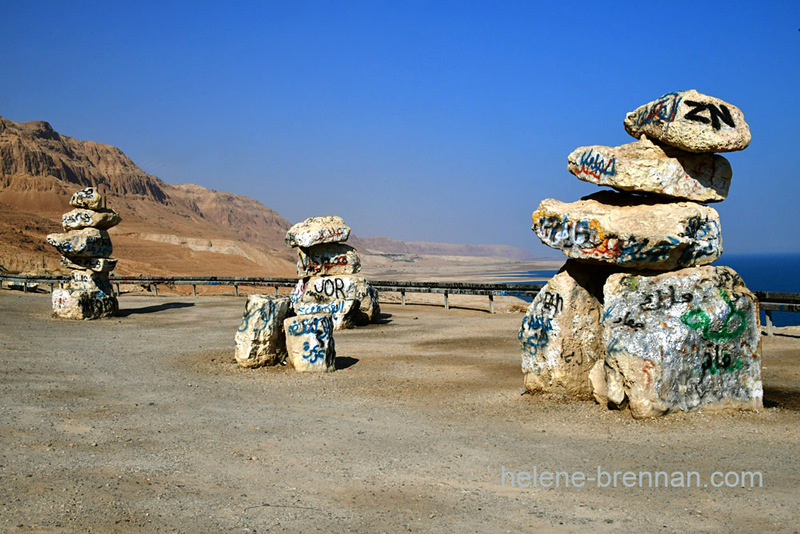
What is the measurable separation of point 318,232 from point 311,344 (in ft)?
27.6

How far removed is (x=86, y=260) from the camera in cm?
2162

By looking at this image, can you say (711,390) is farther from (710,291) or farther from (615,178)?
(615,178)

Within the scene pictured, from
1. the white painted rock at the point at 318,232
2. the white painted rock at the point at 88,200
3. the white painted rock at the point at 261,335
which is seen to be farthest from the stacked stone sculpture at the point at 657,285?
the white painted rock at the point at 88,200

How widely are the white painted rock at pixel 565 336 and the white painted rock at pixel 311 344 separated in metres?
4.09

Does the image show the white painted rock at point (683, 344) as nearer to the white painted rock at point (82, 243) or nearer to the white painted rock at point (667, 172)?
the white painted rock at point (667, 172)

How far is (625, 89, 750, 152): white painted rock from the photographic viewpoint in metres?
9.23

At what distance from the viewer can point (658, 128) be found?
961cm

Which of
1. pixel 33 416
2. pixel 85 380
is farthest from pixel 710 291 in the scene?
pixel 85 380

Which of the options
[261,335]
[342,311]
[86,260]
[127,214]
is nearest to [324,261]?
[342,311]

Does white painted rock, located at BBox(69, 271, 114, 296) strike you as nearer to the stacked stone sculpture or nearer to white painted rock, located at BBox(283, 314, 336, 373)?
white painted rock, located at BBox(283, 314, 336, 373)

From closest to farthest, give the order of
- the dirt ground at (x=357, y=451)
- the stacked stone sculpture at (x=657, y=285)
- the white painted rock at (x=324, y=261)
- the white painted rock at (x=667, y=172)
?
the dirt ground at (x=357, y=451), the stacked stone sculpture at (x=657, y=285), the white painted rock at (x=667, y=172), the white painted rock at (x=324, y=261)

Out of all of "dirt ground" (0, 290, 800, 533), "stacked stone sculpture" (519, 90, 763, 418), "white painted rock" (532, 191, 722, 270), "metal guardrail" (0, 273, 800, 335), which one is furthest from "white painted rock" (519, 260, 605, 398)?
"metal guardrail" (0, 273, 800, 335)

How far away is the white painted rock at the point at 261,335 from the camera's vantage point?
13.2 m

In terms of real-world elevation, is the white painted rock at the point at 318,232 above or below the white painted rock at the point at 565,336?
above
